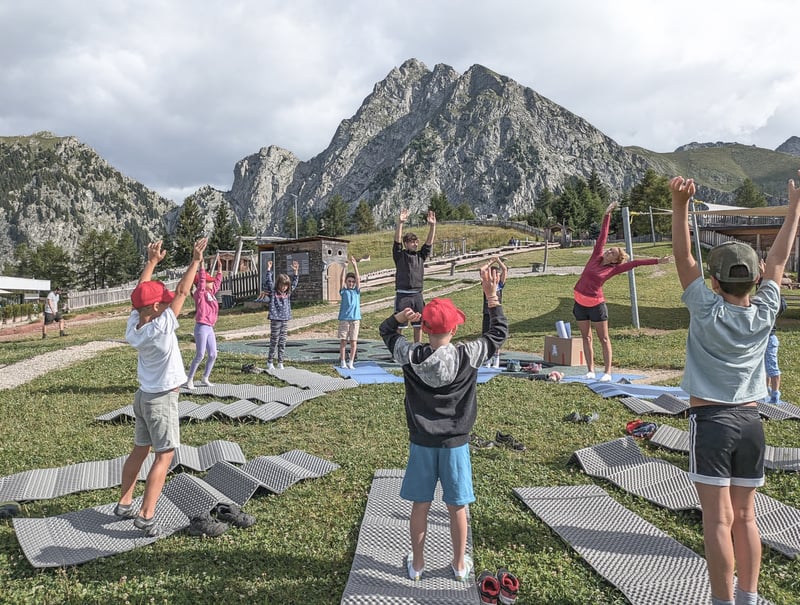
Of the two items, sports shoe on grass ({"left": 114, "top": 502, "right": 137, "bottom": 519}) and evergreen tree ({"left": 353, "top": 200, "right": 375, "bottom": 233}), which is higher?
evergreen tree ({"left": 353, "top": 200, "right": 375, "bottom": 233})

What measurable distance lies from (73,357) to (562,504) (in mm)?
12717

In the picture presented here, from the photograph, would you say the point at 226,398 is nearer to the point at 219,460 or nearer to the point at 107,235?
the point at 219,460

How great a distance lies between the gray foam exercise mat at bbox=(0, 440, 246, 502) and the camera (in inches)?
179

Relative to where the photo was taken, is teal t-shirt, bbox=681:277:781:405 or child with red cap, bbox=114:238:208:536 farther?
child with red cap, bbox=114:238:208:536

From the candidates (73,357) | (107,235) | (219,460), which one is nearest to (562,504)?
(219,460)

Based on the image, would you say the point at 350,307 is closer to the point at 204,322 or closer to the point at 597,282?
the point at 204,322

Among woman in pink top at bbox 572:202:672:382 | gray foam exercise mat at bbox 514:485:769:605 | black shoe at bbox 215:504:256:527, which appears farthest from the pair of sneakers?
woman in pink top at bbox 572:202:672:382

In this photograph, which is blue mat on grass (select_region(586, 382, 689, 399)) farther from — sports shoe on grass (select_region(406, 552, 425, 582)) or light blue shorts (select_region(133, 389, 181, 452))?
light blue shorts (select_region(133, 389, 181, 452))

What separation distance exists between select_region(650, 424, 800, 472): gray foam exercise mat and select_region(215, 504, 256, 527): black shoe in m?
4.28

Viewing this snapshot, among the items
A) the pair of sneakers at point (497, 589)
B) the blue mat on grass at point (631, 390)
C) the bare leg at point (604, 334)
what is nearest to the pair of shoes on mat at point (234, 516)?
the pair of sneakers at point (497, 589)

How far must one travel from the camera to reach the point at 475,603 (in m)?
2.91

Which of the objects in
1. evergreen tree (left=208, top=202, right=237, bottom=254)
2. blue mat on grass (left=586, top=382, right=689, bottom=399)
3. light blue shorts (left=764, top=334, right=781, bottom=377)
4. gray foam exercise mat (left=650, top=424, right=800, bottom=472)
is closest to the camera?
gray foam exercise mat (left=650, top=424, right=800, bottom=472)

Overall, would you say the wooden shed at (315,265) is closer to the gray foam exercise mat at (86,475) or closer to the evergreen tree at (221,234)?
the gray foam exercise mat at (86,475)

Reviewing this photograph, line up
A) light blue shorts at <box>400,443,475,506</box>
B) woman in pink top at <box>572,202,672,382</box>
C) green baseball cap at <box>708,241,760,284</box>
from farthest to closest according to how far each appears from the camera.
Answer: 1. woman in pink top at <box>572,202,672,382</box>
2. light blue shorts at <box>400,443,475,506</box>
3. green baseball cap at <box>708,241,760,284</box>
